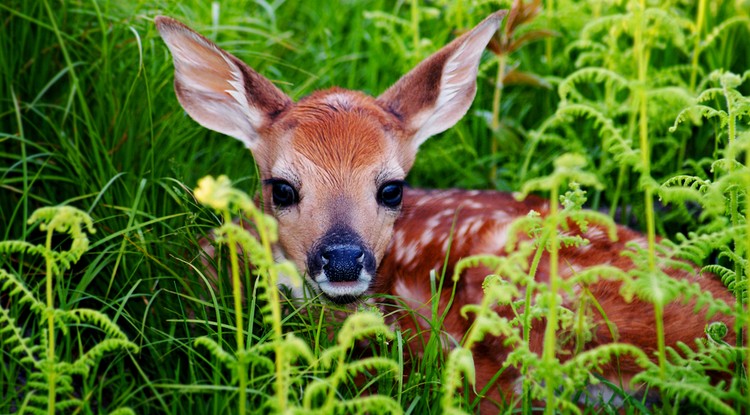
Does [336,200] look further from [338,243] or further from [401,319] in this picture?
[401,319]

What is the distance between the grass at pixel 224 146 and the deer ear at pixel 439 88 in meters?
0.36

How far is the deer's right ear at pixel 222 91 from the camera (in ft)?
11.0

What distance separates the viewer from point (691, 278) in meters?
3.00

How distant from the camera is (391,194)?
3350mm

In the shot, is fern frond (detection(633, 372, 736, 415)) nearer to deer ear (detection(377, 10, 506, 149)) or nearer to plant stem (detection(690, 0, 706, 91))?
deer ear (detection(377, 10, 506, 149))

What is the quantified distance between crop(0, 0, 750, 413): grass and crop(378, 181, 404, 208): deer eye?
466 mm

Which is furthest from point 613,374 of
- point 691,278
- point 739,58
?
point 739,58

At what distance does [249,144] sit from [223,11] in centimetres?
110

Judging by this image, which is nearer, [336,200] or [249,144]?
[336,200]

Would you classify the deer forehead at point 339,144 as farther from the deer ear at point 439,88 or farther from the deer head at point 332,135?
the deer ear at point 439,88

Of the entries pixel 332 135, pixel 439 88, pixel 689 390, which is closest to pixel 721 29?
pixel 439 88

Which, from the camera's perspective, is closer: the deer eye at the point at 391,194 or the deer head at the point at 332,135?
the deer head at the point at 332,135

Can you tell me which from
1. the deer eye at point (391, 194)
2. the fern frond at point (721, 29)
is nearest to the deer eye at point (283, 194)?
the deer eye at point (391, 194)

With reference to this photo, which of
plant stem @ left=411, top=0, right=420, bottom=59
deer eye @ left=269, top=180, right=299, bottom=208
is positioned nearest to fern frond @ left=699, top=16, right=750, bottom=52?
plant stem @ left=411, top=0, right=420, bottom=59
